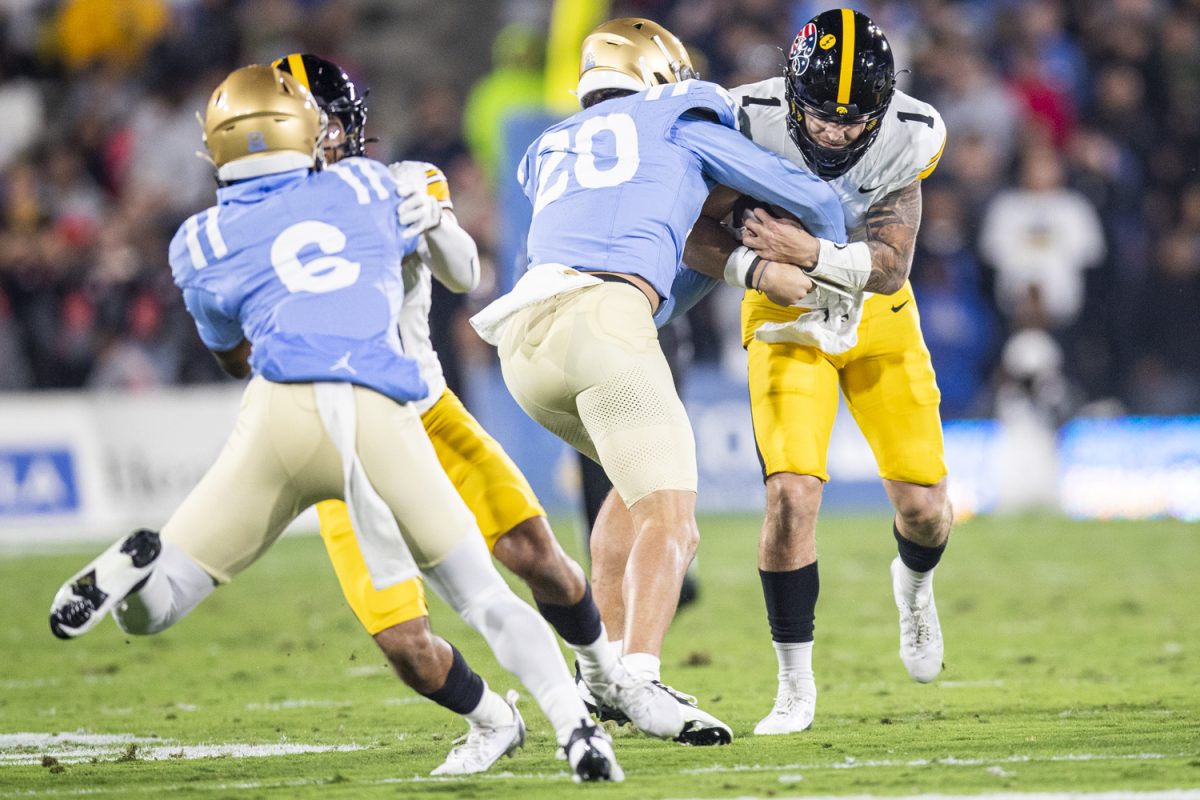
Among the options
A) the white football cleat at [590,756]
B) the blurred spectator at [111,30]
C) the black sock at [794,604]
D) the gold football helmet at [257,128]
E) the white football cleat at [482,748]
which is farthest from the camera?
the blurred spectator at [111,30]

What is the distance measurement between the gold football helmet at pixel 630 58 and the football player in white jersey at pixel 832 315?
0.24 meters

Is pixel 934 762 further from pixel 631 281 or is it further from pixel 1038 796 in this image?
pixel 631 281

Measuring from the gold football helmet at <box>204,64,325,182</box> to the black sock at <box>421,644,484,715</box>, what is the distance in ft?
4.29

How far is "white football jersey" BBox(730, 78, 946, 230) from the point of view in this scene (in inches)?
205

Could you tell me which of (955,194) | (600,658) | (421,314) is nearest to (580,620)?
(600,658)

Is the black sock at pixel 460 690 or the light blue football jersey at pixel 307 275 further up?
the light blue football jersey at pixel 307 275

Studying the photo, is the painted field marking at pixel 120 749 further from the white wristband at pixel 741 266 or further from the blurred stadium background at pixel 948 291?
the blurred stadium background at pixel 948 291

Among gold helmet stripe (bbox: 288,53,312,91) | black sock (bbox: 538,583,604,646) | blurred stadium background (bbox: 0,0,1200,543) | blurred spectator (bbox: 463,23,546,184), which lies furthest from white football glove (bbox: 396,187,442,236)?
blurred spectator (bbox: 463,23,546,184)

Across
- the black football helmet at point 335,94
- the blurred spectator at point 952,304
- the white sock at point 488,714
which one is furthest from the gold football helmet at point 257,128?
the blurred spectator at point 952,304

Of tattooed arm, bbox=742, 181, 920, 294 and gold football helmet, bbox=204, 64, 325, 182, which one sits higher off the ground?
gold football helmet, bbox=204, 64, 325, 182

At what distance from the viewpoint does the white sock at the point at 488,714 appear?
4.52m

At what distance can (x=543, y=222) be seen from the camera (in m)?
4.94

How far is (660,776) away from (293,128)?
178 centimetres

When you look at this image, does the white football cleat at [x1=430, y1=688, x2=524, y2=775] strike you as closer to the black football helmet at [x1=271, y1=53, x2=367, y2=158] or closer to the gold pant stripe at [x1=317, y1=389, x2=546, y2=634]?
the gold pant stripe at [x1=317, y1=389, x2=546, y2=634]
